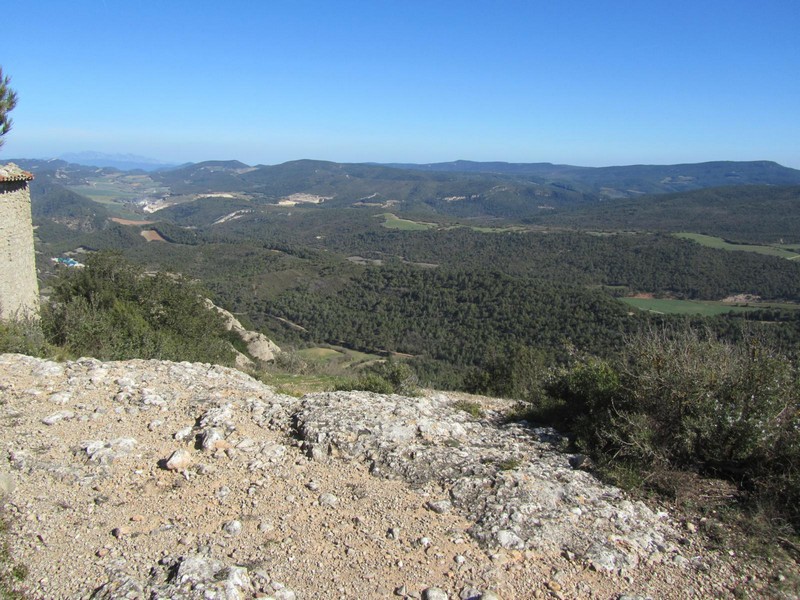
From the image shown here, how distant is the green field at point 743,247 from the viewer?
281ft

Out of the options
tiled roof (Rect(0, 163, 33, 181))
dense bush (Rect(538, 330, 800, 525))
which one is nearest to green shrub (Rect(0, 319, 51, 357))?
tiled roof (Rect(0, 163, 33, 181))

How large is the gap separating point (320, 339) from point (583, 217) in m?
126

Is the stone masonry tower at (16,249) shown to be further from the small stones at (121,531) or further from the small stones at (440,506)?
the small stones at (440,506)

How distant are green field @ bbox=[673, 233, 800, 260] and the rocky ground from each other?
9773 cm

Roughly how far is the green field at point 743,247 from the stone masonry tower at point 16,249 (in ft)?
327

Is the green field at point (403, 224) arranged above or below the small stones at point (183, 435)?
below

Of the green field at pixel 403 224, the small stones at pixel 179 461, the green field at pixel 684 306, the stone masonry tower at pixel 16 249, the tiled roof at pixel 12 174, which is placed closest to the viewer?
the small stones at pixel 179 461

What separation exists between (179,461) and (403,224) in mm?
137304

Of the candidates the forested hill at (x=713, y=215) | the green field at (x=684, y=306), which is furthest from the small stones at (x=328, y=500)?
the forested hill at (x=713, y=215)

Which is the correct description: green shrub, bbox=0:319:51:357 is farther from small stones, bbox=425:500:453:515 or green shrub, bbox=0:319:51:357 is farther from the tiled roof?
small stones, bbox=425:500:453:515

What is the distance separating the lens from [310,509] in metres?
5.09

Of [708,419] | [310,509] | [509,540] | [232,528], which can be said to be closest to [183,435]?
[232,528]

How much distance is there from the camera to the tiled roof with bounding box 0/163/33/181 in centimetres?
1196

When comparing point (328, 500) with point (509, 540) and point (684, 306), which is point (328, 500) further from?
point (684, 306)
